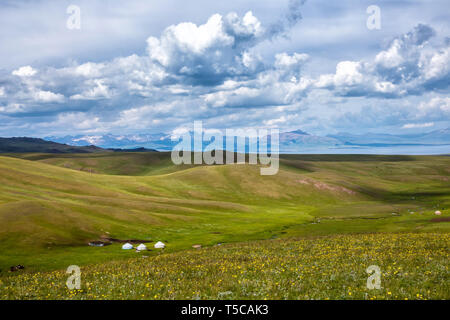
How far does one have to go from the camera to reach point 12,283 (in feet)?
82.8

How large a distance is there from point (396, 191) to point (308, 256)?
616 feet

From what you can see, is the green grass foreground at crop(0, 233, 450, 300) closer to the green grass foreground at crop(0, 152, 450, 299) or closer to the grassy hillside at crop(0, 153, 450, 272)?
the green grass foreground at crop(0, 152, 450, 299)

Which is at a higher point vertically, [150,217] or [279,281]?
[279,281]
